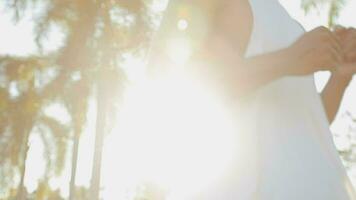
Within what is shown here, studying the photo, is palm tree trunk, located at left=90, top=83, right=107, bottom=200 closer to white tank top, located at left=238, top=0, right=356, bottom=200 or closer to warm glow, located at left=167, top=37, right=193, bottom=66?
warm glow, located at left=167, top=37, right=193, bottom=66

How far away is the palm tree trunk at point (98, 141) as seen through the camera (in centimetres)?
1736

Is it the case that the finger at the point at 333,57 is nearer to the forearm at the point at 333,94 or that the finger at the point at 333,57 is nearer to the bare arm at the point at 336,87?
the bare arm at the point at 336,87

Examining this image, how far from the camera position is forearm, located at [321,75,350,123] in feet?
5.20

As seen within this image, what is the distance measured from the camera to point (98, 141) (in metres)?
17.9

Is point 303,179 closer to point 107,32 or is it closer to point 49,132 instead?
point 107,32

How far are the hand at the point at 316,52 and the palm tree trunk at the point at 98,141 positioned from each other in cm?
1618

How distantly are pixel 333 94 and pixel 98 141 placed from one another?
16541 mm

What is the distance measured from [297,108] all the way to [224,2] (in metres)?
0.27

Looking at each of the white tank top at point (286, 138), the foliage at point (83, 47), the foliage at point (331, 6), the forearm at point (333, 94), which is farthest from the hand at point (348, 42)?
the foliage at point (83, 47)

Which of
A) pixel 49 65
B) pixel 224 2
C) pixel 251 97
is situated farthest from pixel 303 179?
pixel 49 65

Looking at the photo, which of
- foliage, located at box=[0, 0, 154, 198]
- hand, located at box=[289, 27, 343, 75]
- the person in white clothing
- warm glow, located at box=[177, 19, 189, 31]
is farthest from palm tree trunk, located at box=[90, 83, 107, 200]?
hand, located at box=[289, 27, 343, 75]

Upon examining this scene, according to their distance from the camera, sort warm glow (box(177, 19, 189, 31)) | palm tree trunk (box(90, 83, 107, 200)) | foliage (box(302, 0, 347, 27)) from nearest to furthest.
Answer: warm glow (box(177, 19, 189, 31))
foliage (box(302, 0, 347, 27))
palm tree trunk (box(90, 83, 107, 200))

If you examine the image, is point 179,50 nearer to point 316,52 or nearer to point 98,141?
point 316,52

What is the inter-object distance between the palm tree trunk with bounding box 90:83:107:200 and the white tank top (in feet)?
52.6
